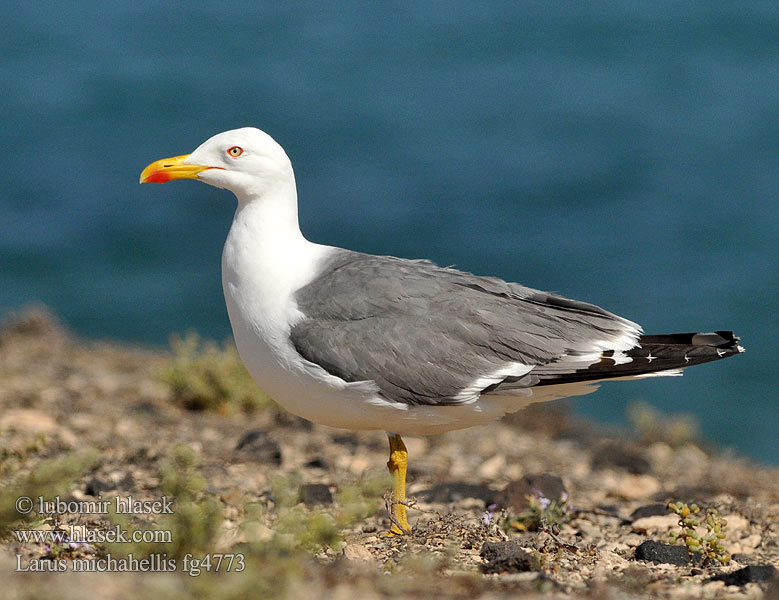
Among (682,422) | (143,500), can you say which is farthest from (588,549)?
(682,422)

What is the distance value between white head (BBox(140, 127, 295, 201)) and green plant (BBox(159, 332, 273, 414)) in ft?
10.9

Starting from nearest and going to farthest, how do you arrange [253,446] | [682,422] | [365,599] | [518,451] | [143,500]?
[365,599] → [143,500] → [253,446] → [518,451] → [682,422]

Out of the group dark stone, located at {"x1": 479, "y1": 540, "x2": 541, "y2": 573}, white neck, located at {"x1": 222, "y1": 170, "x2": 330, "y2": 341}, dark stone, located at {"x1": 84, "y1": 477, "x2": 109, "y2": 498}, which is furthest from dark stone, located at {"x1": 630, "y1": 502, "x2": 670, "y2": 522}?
dark stone, located at {"x1": 84, "y1": 477, "x2": 109, "y2": 498}

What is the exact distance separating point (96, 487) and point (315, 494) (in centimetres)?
125

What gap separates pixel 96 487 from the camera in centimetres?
558

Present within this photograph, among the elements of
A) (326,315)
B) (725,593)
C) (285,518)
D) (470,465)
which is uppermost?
(326,315)

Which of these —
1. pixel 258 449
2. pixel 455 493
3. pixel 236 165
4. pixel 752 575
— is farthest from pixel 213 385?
pixel 752 575

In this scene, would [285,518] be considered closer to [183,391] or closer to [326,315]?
[326,315]

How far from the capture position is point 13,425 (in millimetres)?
6988

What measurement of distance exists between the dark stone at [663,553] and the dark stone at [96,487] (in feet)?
9.78

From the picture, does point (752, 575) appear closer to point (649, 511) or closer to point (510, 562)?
point (510, 562)

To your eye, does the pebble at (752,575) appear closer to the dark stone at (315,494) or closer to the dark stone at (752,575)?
the dark stone at (752,575)

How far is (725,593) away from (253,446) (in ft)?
12.4

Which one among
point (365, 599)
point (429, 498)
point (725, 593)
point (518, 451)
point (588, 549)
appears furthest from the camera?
point (518, 451)
